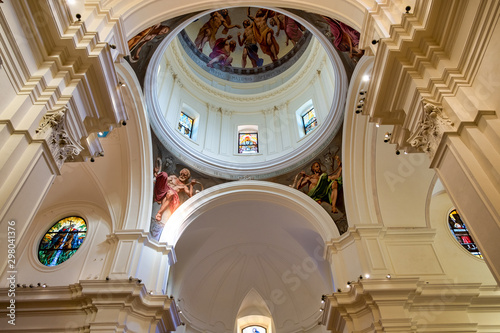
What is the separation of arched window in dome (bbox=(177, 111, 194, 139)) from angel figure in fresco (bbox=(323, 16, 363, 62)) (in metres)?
6.51

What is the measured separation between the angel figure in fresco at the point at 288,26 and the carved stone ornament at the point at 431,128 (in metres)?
11.9

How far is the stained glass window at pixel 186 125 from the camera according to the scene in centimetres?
1369

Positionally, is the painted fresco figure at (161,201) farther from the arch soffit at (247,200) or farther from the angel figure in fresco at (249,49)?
the angel figure in fresco at (249,49)

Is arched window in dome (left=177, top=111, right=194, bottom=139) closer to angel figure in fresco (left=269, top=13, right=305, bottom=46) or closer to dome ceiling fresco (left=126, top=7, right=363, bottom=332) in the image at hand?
dome ceiling fresco (left=126, top=7, right=363, bottom=332)

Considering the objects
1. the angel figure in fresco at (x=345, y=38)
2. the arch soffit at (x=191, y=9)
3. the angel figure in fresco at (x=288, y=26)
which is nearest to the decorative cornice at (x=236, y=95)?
the angel figure in fresco at (x=288, y=26)

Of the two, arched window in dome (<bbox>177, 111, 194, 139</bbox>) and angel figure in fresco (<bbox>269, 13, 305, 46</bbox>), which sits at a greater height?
angel figure in fresco (<bbox>269, 13, 305, 46</bbox>)

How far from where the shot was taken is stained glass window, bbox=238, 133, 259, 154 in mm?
14219

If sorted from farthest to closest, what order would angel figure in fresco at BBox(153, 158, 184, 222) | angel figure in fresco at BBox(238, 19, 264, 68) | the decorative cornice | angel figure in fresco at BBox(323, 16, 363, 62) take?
angel figure in fresco at BBox(238, 19, 264, 68)
the decorative cornice
angel figure in fresco at BBox(153, 158, 184, 222)
angel figure in fresco at BBox(323, 16, 363, 62)

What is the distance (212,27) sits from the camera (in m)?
16.3

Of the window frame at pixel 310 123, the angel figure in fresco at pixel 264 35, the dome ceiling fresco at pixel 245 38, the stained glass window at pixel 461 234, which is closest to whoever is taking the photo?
the stained glass window at pixel 461 234

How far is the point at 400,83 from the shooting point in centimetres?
470

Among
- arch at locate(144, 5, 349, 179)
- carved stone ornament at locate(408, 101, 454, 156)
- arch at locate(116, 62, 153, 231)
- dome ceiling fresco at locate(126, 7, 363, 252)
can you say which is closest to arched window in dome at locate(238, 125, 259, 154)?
arch at locate(144, 5, 349, 179)

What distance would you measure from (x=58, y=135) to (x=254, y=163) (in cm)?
890

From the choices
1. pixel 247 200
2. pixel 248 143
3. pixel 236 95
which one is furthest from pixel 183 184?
pixel 236 95
